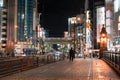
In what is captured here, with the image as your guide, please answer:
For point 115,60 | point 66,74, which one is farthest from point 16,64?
point 115,60

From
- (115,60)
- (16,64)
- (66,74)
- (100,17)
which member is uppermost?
(100,17)

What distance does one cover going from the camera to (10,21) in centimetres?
17300

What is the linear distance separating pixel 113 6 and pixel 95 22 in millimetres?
19497

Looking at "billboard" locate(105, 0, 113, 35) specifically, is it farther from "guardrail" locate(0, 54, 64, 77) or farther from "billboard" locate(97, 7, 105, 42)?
"guardrail" locate(0, 54, 64, 77)

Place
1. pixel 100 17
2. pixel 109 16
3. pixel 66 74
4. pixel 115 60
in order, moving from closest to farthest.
Result: pixel 66 74 → pixel 115 60 → pixel 109 16 → pixel 100 17

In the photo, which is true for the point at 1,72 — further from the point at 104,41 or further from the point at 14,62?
the point at 104,41

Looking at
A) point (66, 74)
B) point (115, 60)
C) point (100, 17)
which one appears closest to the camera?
point (66, 74)

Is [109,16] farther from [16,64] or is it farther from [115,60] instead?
[16,64]

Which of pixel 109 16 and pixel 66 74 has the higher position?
pixel 109 16

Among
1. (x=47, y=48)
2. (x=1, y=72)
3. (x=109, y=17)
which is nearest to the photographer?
(x=1, y=72)

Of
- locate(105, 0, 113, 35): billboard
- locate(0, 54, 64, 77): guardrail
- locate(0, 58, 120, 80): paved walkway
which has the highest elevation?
locate(105, 0, 113, 35): billboard

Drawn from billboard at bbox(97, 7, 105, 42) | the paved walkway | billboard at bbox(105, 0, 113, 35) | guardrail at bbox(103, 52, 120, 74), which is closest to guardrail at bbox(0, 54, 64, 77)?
the paved walkway

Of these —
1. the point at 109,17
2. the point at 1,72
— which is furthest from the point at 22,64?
the point at 109,17

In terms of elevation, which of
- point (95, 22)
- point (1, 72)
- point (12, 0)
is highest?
point (12, 0)
